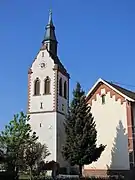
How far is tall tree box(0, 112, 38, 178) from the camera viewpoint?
35.1 metres

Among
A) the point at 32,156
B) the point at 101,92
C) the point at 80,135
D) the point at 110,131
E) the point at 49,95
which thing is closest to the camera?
the point at 32,156

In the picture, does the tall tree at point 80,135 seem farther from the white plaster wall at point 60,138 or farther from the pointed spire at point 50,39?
the pointed spire at point 50,39

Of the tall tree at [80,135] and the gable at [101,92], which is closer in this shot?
the tall tree at [80,135]

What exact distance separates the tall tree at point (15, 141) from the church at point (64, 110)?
827cm

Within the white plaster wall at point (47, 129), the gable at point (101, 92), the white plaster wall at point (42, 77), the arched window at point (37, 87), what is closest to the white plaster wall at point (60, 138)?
the white plaster wall at point (47, 129)

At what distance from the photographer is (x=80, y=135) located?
3466cm

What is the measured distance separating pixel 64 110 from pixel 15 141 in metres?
20.7

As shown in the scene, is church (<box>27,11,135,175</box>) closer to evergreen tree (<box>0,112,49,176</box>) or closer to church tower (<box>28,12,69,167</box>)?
church tower (<box>28,12,69,167</box>)

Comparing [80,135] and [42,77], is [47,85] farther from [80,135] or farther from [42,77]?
[80,135]

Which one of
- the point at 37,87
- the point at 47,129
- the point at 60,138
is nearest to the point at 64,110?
the point at 47,129

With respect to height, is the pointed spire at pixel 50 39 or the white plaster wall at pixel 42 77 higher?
the pointed spire at pixel 50 39

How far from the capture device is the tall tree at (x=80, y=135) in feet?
112

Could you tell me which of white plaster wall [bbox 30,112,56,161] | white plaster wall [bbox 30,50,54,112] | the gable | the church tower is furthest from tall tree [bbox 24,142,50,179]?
white plaster wall [bbox 30,50,54,112]

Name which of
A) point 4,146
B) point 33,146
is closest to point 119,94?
point 33,146
